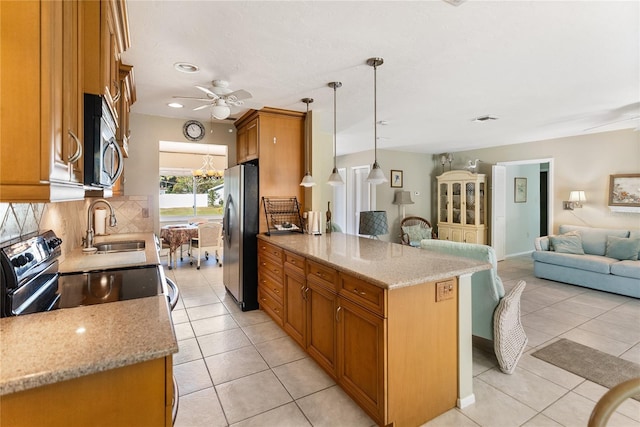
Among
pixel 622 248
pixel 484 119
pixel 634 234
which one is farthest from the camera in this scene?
pixel 634 234

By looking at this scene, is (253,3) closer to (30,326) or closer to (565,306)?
(30,326)

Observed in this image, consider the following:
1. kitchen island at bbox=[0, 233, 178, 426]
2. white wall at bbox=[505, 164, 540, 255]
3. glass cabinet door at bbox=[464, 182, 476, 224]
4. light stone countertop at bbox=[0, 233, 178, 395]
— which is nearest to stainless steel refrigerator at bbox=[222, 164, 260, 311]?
light stone countertop at bbox=[0, 233, 178, 395]

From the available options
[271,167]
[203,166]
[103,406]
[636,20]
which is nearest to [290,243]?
[271,167]

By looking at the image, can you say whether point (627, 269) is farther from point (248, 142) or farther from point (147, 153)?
point (147, 153)

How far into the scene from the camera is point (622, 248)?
4520mm

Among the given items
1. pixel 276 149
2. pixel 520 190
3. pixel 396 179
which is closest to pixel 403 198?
pixel 396 179

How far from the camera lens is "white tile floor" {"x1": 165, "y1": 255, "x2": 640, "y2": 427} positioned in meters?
1.93

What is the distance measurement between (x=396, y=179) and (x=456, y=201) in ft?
4.78

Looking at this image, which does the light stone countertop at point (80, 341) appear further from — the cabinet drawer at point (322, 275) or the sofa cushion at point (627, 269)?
the sofa cushion at point (627, 269)

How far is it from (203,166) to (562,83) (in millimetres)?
7422

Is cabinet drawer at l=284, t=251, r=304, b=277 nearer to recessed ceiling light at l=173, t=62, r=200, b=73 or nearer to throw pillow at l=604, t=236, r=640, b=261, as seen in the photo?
recessed ceiling light at l=173, t=62, r=200, b=73

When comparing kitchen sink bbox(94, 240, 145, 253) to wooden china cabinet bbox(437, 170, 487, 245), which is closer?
kitchen sink bbox(94, 240, 145, 253)

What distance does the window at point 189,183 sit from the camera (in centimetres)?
782

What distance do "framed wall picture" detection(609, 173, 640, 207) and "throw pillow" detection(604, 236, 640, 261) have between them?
26.1 inches
